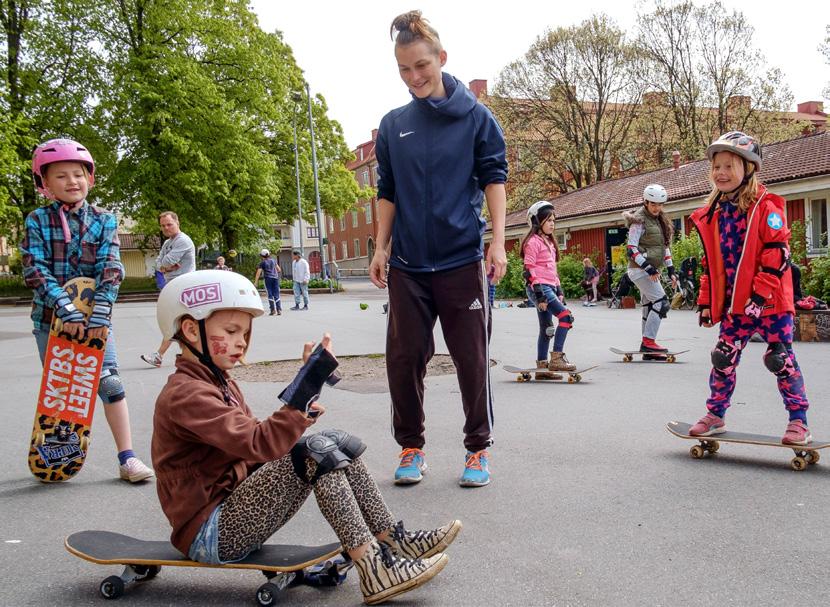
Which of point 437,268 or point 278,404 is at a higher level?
point 437,268

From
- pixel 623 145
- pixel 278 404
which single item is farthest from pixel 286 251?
pixel 278 404

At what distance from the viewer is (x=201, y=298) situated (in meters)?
2.62

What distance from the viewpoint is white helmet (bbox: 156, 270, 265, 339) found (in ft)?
8.59

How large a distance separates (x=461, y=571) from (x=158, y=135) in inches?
1325

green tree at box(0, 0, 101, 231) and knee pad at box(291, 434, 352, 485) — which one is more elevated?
green tree at box(0, 0, 101, 231)

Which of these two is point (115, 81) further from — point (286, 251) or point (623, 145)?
point (286, 251)

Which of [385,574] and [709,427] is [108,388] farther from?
[709,427]

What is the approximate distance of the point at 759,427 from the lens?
→ 5.25 metres

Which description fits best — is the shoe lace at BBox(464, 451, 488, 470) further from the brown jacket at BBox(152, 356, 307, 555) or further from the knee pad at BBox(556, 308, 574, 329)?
the knee pad at BBox(556, 308, 574, 329)

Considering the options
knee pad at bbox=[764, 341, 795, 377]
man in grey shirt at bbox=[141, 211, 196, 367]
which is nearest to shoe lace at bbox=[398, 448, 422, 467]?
knee pad at bbox=[764, 341, 795, 377]

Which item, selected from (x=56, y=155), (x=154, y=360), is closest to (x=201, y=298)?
(x=56, y=155)

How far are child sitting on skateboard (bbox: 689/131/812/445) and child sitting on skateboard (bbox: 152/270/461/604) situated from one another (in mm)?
2599

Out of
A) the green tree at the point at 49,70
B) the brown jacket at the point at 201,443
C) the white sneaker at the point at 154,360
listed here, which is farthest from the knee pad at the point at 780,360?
the green tree at the point at 49,70

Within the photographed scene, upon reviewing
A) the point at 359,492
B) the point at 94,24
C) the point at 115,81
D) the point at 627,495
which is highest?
the point at 94,24
